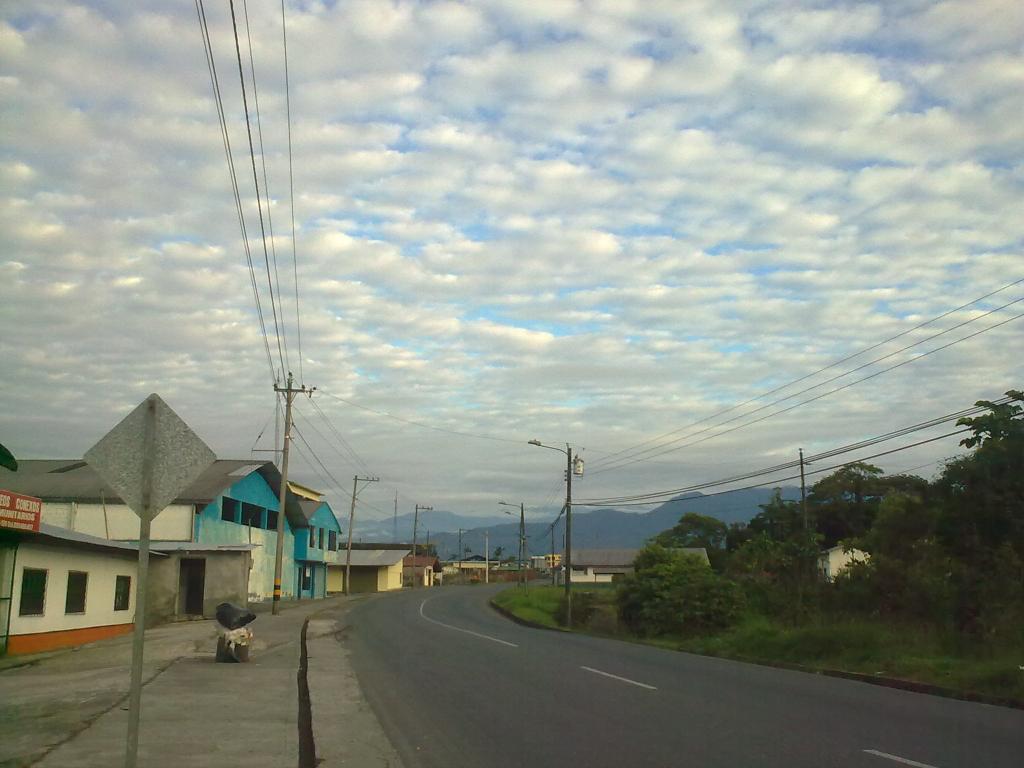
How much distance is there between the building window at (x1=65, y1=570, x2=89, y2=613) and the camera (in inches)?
912

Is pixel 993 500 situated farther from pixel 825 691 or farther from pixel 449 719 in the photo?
pixel 449 719

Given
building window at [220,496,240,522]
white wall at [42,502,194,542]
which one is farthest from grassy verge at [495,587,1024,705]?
building window at [220,496,240,522]

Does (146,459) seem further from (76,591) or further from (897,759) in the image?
(76,591)

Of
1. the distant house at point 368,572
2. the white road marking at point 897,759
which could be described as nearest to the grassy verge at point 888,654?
the white road marking at point 897,759

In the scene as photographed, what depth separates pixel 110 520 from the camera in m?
40.2

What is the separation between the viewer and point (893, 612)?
2734cm

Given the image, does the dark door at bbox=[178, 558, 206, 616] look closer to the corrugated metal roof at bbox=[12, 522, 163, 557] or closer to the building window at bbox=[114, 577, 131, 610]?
the building window at bbox=[114, 577, 131, 610]

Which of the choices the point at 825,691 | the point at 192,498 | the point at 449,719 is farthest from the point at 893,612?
the point at 192,498

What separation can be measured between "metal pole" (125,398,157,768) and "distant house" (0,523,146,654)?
14.1 metres

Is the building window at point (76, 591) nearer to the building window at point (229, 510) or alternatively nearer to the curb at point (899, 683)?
the curb at point (899, 683)

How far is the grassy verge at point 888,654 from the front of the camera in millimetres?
13852

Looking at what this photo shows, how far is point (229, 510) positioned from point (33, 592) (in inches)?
1004

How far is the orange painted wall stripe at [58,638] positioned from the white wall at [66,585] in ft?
0.41

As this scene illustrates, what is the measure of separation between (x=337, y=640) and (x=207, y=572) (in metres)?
13.1
